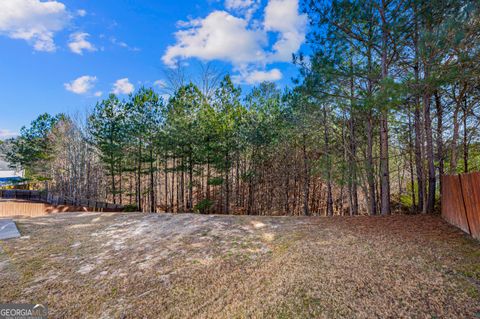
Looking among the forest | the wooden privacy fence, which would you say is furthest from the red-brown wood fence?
the wooden privacy fence

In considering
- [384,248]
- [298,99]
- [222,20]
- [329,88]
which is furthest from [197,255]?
[222,20]

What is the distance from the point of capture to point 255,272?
2412mm

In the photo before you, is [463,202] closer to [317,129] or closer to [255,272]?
[255,272]

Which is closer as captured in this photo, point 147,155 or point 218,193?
point 147,155

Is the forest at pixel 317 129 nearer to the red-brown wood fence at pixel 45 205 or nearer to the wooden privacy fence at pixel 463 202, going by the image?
the wooden privacy fence at pixel 463 202

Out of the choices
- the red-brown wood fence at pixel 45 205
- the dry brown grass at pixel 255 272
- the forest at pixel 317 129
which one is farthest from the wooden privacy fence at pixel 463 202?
the red-brown wood fence at pixel 45 205

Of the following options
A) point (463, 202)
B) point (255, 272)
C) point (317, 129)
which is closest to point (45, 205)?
point (255, 272)

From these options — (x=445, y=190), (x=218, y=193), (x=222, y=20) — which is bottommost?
(x=218, y=193)

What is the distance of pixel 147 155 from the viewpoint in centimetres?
1173

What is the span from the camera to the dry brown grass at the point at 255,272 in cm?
177

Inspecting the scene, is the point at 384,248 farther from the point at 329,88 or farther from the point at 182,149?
the point at 182,149

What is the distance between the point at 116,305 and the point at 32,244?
10.2ft

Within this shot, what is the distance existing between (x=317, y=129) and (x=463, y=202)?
502cm

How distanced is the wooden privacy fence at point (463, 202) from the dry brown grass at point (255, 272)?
192 millimetres
